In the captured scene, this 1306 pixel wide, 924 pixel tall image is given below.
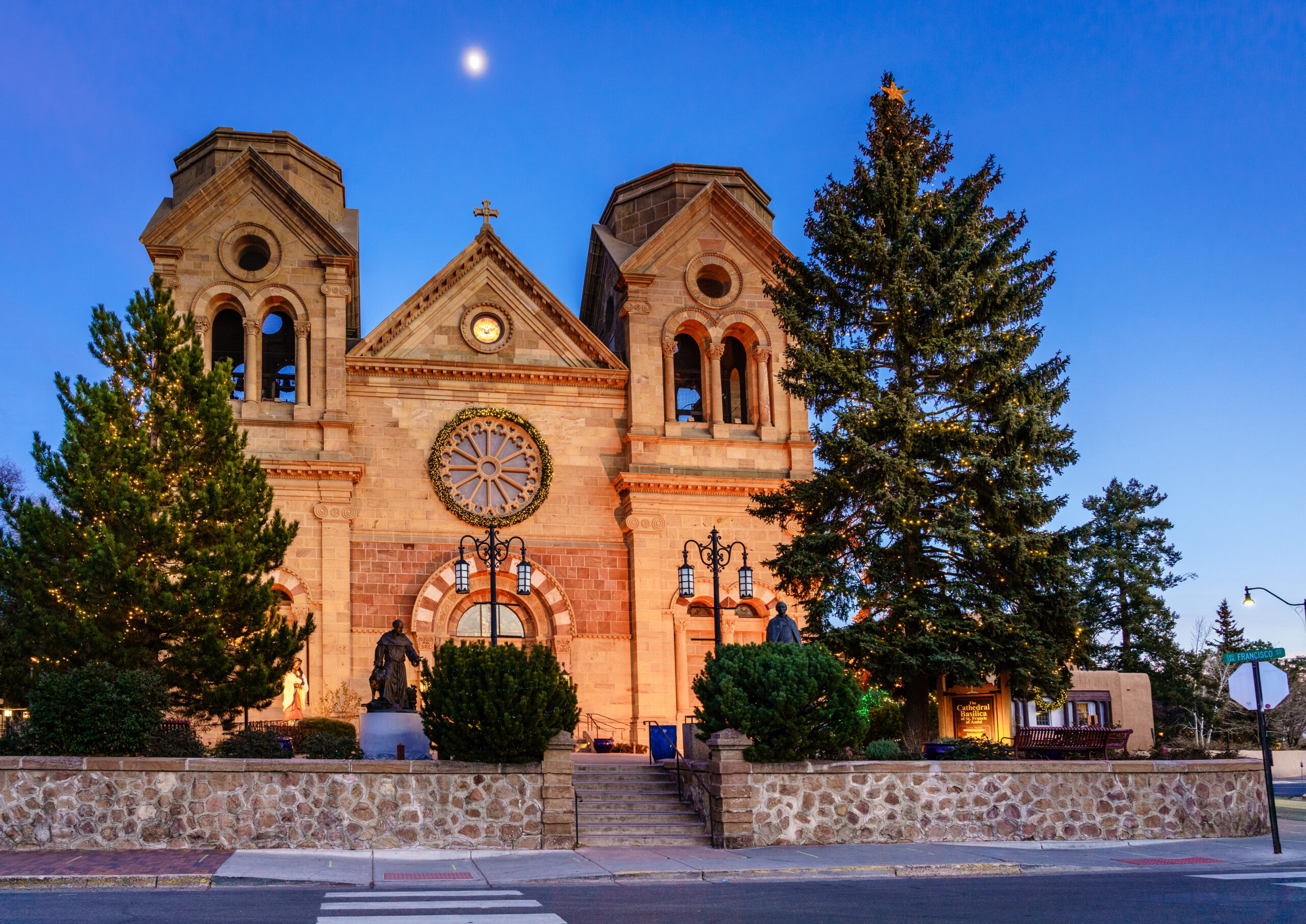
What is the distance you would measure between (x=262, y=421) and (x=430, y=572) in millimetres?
5810

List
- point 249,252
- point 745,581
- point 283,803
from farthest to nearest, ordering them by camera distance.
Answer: point 249,252 < point 745,581 < point 283,803

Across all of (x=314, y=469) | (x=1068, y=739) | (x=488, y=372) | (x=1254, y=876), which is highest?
(x=488, y=372)

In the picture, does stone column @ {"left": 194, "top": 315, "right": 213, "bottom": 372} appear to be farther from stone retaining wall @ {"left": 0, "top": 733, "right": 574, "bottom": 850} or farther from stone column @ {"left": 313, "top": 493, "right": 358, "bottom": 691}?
stone retaining wall @ {"left": 0, "top": 733, "right": 574, "bottom": 850}

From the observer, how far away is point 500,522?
33.0 metres

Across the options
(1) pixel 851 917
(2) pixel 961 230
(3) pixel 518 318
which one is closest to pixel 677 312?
(3) pixel 518 318

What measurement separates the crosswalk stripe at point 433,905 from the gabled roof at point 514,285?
23027 mm

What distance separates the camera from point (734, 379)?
125ft

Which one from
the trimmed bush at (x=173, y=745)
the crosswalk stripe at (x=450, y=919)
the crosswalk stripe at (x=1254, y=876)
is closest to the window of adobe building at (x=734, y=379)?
the trimmed bush at (x=173, y=745)

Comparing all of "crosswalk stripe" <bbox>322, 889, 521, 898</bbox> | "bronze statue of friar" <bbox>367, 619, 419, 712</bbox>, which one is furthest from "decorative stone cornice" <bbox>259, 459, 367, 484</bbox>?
"crosswalk stripe" <bbox>322, 889, 521, 898</bbox>

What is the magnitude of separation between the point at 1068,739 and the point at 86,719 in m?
15.2

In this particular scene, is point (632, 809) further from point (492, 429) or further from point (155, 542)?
point (492, 429)

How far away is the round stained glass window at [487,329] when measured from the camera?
34406mm

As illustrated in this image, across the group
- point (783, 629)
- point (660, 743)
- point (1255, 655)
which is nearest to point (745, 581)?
point (783, 629)

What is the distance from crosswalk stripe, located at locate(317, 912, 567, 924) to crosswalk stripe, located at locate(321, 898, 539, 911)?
585mm
